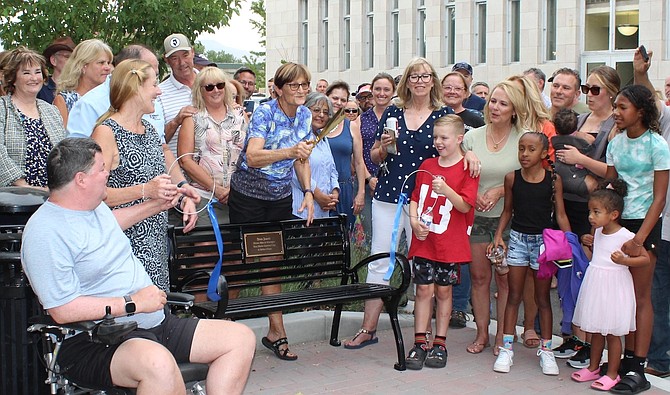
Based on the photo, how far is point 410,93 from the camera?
7.00m

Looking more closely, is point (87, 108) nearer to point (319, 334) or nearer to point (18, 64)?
point (18, 64)

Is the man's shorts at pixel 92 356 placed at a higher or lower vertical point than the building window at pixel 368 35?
lower

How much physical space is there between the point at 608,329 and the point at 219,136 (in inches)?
128

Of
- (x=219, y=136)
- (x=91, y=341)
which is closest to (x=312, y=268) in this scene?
(x=219, y=136)

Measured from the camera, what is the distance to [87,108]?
19.4ft

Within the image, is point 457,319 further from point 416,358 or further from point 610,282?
point 610,282

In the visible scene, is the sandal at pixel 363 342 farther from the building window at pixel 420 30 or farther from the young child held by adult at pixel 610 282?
the building window at pixel 420 30

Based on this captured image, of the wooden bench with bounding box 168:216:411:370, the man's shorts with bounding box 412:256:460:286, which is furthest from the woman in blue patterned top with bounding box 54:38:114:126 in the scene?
the man's shorts with bounding box 412:256:460:286

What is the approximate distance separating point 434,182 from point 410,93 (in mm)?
941

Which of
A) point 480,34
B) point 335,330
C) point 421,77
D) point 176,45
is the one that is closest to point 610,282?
point 421,77

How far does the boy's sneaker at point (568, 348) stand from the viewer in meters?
6.73

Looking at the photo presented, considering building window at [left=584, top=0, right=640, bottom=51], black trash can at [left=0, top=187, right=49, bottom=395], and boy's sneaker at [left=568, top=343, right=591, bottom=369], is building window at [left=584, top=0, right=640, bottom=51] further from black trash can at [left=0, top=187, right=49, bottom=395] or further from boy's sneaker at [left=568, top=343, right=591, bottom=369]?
black trash can at [left=0, top=187, right=49, bottom=395]

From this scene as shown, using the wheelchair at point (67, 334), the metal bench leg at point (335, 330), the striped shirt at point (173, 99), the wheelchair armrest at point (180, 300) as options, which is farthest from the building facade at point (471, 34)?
the wheelchair at point (67, 334)

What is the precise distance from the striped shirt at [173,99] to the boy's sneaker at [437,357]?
8.83 ft
